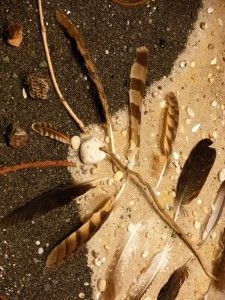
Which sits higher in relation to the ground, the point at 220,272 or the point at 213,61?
the point at 213,61

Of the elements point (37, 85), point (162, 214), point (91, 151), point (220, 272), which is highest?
point (37, 85)

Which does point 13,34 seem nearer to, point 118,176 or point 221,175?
point 118,176

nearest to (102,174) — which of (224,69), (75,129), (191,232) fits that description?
(75,129)

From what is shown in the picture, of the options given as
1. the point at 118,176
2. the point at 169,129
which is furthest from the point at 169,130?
the point at 118,176

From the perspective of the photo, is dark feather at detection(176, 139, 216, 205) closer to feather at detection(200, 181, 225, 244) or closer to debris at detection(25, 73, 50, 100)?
feather at detection(200, 181, 225, 244)

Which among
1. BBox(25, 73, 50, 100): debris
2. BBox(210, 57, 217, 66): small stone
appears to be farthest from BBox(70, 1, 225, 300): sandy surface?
BBox(25, 73, 50, 100): debris

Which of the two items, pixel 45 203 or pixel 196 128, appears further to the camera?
pixel 196 128
